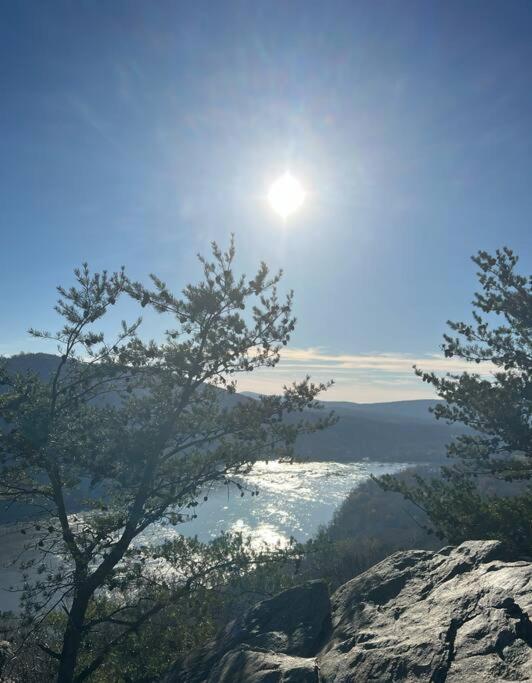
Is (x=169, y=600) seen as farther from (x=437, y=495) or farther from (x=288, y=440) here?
(x=437, y=495)

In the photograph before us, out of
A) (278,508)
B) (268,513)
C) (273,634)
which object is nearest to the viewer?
(273,634)

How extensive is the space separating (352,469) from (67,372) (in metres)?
154

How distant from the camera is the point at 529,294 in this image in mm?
18312

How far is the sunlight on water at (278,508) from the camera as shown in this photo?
77250mm

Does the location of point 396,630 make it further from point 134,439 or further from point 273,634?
point 134,439

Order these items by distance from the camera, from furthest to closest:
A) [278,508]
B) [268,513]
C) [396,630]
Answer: [278,508]
[268,513]
[396,630]

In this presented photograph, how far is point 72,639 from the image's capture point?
485 inches

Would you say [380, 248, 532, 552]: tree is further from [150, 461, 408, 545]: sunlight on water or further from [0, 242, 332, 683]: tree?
[150, 461, 408, 545]: sunlight on water

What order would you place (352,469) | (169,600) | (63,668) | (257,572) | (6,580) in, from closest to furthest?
(63,668)
(169,600)
(257,572)
(6,580)
(352,469)

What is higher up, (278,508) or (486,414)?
(486,414)

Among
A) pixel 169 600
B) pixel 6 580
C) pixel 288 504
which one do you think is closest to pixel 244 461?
pixel 169 600

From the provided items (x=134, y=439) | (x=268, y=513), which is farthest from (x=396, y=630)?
(x=268, y=513)

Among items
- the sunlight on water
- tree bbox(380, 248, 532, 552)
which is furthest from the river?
tree bbox(380, 248, 532, 552)

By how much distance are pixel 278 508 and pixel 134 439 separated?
8956cm
